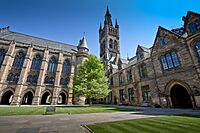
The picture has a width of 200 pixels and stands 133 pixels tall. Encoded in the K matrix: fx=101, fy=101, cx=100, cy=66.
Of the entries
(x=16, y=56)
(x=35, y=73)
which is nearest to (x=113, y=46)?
(x=35, y=73)

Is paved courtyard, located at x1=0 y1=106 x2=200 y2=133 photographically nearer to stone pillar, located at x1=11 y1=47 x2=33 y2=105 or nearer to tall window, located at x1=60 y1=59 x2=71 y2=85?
stone pillar, located at x1=11 y1=47 x2=33 y2=105

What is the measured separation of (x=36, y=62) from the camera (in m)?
34.3

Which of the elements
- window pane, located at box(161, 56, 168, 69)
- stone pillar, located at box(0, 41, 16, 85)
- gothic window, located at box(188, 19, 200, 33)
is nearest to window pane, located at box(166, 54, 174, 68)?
window pane, located at box(161, 56, 168, 69)

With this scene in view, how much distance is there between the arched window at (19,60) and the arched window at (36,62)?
3.03 metres

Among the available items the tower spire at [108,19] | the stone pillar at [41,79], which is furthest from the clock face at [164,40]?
the tower spire at [108,19]

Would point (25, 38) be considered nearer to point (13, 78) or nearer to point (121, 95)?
point (13, 78)

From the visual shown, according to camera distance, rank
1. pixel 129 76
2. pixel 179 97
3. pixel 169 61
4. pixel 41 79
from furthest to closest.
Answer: pixel 41 79, pixel 129 76, pixel 179 97, pixel 169 61

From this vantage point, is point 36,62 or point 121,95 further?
point 36,62

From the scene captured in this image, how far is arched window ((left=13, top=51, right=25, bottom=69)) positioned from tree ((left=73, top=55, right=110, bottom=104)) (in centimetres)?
2147

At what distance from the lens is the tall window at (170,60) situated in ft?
55.1

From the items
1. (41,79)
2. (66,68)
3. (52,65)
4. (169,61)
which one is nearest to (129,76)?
(169,61)

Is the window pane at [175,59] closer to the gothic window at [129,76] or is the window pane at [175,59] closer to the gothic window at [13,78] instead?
the gothic window at [129,76]

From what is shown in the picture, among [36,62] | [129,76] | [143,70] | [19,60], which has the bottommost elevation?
[129,76]

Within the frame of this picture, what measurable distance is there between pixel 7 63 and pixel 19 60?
3.56 m
